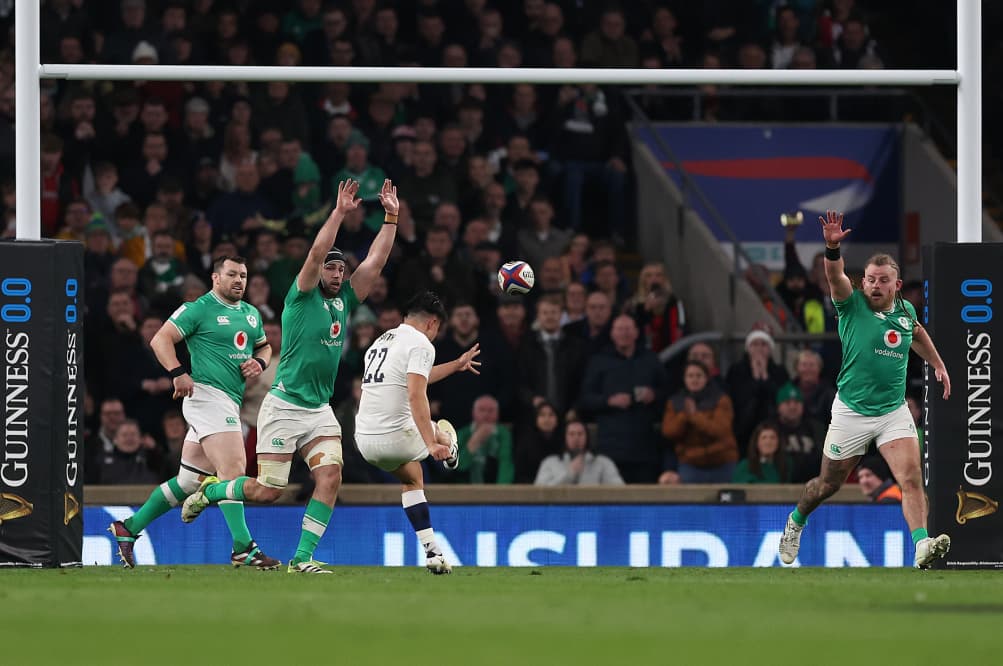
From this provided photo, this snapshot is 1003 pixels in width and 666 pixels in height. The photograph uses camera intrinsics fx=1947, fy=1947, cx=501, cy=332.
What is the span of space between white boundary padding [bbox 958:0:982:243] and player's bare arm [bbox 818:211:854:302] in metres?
1.25

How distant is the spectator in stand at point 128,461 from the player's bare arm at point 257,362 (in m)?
3.20

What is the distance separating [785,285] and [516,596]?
9672 millimetres

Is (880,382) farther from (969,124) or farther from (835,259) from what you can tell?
(969,124)

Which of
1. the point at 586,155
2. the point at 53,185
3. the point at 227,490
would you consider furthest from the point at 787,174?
the point at 227,490

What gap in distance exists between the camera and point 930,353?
13242 mm

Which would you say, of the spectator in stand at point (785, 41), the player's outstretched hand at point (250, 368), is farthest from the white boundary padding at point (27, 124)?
the spectator in stand at point (785, 41)

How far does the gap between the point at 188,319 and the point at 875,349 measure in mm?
4712

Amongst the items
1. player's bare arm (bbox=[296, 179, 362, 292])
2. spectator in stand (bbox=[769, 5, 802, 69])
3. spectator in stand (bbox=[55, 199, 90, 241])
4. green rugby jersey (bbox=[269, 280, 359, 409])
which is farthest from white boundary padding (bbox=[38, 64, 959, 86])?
spectator in stand (bbox=[769, 5, 802, 69])

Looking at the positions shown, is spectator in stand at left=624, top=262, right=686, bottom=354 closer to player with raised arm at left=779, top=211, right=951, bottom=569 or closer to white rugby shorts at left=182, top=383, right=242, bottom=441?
player with raised arm at left=779, top=211, right=951, bottom=569

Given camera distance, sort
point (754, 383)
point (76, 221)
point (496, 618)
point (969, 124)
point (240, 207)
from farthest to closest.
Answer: point (240, 207) → point (76, 221) → point (754, 383) → point (969, 124) → point (496, 618)

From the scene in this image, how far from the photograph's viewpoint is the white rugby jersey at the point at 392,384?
1276 centimetres

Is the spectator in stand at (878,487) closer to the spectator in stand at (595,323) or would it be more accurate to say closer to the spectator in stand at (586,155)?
the spectator in stand at (595,323)

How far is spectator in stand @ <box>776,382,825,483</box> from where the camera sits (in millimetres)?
17078

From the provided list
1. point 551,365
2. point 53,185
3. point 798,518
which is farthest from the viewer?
point 53,185
